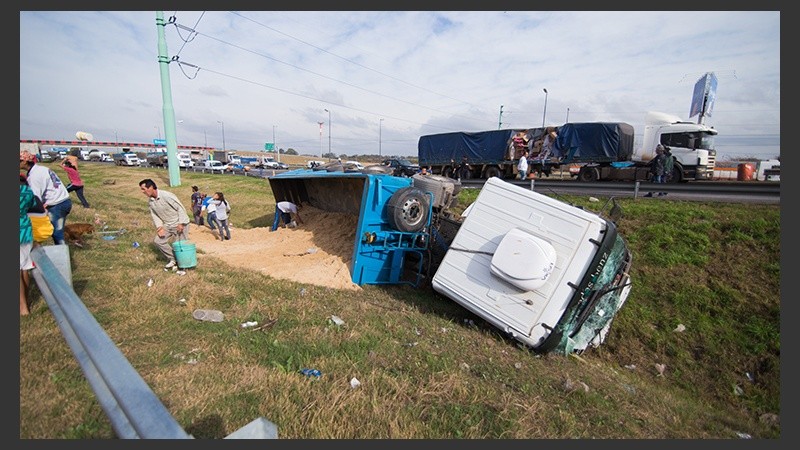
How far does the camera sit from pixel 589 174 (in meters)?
15.3

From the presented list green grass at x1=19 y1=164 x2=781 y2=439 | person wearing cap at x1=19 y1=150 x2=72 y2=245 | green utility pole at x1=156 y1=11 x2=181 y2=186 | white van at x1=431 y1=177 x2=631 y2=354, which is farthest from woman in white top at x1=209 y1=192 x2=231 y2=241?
green utility pole at x1=156 y1=11 x2=181 y2=186

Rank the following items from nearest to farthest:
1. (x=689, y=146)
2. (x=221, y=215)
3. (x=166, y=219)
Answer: (x=166, y=219)
(x=221, y=215)
(x=689, y=146)

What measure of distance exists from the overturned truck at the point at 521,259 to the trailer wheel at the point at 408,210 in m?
0.02

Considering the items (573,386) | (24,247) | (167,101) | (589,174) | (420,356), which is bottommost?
(573,386)

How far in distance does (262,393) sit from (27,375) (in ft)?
5.03

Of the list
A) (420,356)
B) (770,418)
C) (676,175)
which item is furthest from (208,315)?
(676,175)

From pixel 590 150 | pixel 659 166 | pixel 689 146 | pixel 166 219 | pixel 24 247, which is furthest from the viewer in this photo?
pixel 590 150

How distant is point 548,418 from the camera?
2812 millimetres

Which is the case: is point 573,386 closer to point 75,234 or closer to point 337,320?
point 337,320

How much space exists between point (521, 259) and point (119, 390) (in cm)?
349

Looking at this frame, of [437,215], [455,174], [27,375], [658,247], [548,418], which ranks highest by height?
[455,174]

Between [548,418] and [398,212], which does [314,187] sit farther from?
[548,418]

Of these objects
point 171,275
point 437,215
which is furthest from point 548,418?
point 171,275

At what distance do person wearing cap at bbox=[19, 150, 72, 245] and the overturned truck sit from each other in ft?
14.1
